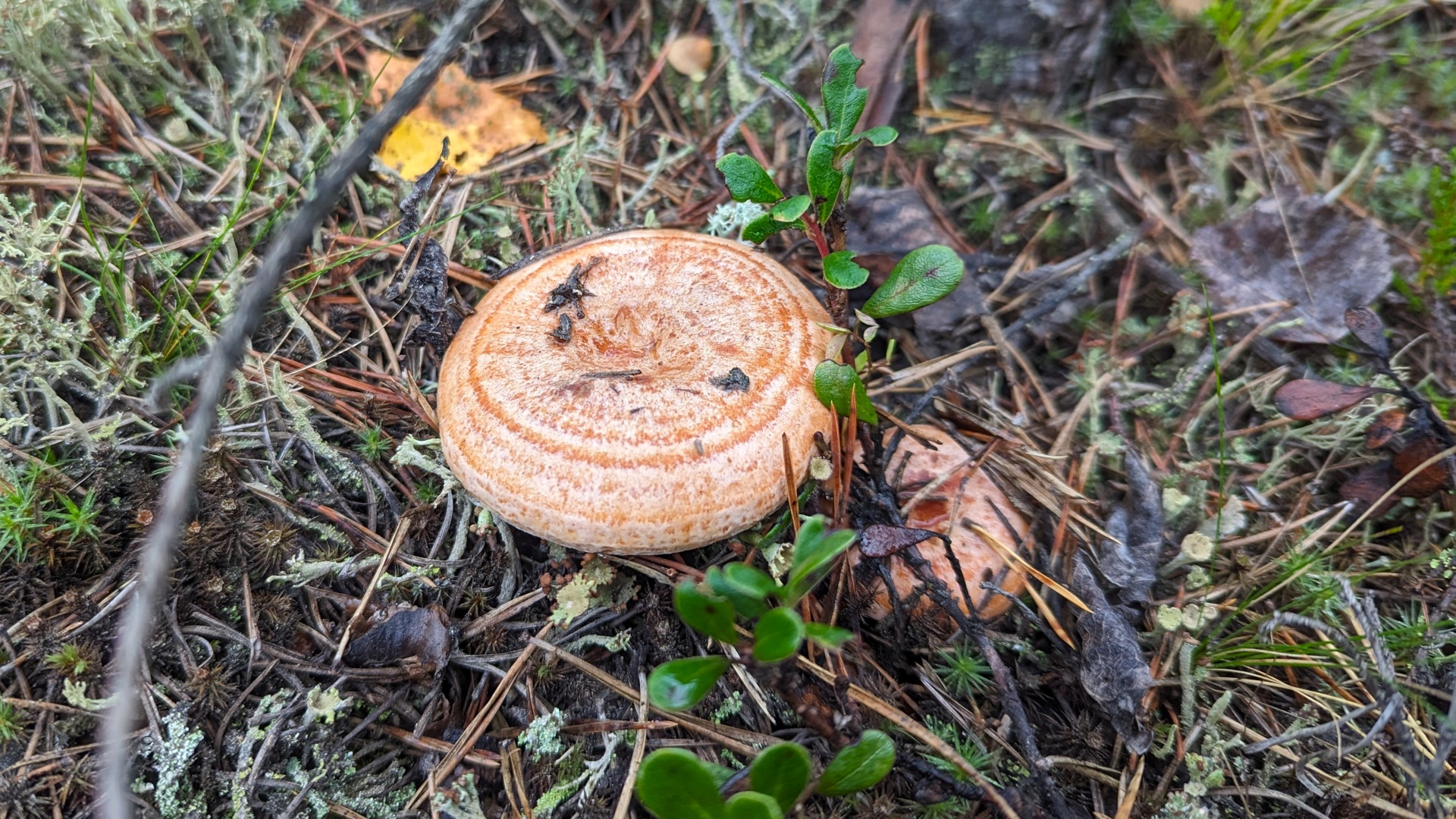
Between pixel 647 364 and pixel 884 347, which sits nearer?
pixel 647 364

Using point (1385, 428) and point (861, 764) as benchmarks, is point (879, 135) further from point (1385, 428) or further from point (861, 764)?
point (1385, 428)

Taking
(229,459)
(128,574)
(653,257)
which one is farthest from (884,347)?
(128,574)

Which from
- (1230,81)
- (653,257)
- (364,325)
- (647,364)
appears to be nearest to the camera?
(647,364)

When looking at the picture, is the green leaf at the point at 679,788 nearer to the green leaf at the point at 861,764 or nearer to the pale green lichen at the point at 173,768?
the green leaf at the point at 861,764

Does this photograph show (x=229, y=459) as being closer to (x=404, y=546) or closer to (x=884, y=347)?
(x=404, y=546)

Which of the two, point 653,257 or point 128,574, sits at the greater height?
point 653,257

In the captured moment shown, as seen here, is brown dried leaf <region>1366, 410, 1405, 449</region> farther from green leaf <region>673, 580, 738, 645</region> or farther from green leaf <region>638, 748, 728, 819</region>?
green leaf <region>638, 748, 728, 819</region>
